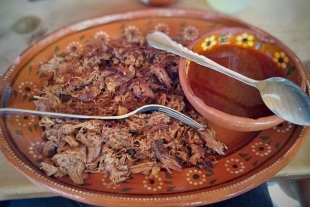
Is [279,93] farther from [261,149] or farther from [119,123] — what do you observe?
[119,123]

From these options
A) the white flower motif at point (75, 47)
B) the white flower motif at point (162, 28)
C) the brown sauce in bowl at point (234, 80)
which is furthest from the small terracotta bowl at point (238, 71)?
the white flower motif at point (75, 47)

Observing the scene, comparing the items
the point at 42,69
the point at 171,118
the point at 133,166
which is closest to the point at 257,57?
the point at 171,118

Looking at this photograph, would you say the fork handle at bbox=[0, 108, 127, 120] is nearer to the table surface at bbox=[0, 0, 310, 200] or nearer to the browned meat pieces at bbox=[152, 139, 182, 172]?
the browned meat pieces at bbox=[152, 139, 182, 172]

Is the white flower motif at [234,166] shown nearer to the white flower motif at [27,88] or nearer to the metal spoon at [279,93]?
the metal spoon at [279,93]

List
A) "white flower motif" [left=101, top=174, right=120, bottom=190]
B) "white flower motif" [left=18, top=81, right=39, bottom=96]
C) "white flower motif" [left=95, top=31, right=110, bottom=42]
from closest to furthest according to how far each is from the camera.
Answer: "white flower motif" [left=101, top=174, right=120, bottom=190] < "white flower motif" [left=18, top=81, right=39, bottom=96] < "white flower motif" [left=95, top=31, right=110, bottom=42]

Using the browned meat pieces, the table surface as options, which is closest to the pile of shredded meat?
the browned meat pieces
